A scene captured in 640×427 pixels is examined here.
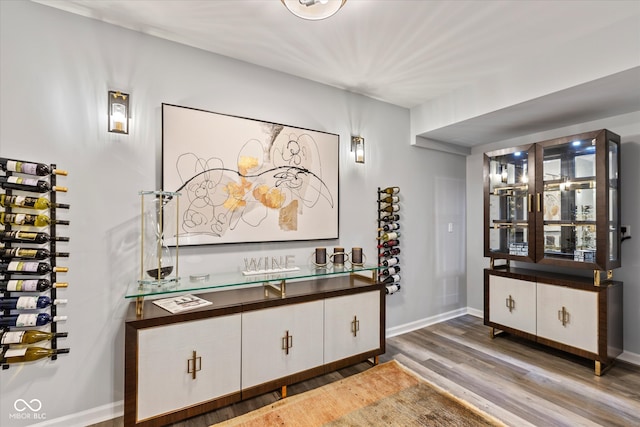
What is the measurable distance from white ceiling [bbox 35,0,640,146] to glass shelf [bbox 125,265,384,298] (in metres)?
1.79

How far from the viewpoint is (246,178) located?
261cm

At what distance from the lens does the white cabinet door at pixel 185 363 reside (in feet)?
6.05

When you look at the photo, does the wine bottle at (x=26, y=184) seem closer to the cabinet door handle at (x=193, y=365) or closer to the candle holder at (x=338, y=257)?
the cabinet door handle at (x=193, y=365)

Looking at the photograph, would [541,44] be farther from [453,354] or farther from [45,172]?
[45,172]

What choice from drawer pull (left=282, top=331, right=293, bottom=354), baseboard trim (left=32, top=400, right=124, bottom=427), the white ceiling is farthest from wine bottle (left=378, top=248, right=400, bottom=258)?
baseboard trim (left=32, top=400, right=124, bottom=427)

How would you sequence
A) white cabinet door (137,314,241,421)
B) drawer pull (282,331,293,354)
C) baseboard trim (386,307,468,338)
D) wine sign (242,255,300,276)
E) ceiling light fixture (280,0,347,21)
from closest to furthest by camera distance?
1. ceiling light fixture (280,0,347,21)
2. white cabinet door (137,314,241,421)
3. drawer pull (282,331,293,354)
4. wine sign (242,255,300,276)
5. baseboard trim (386,307,468,338)

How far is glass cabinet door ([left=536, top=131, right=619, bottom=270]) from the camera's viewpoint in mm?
2646

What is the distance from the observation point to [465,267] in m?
4.33

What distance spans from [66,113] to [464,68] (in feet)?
10.2

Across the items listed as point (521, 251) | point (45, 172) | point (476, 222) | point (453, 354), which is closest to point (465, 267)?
point (476, 222)

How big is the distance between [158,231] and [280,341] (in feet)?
3.96

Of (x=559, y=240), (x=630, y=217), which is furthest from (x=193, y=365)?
(x=630, y=217)

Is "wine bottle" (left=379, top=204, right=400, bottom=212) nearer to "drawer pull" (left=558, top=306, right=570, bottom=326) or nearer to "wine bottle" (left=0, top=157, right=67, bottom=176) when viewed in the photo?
"drawer pull" (left=558, top=306, right=570, bottom=326)

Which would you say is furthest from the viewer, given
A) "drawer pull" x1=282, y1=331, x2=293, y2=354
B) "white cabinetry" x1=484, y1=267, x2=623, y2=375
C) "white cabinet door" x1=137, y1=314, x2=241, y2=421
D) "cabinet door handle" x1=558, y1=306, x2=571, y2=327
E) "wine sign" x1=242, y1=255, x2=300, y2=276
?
"cabinet door handle" x1=558, y1=306, x2=571, y2=327
